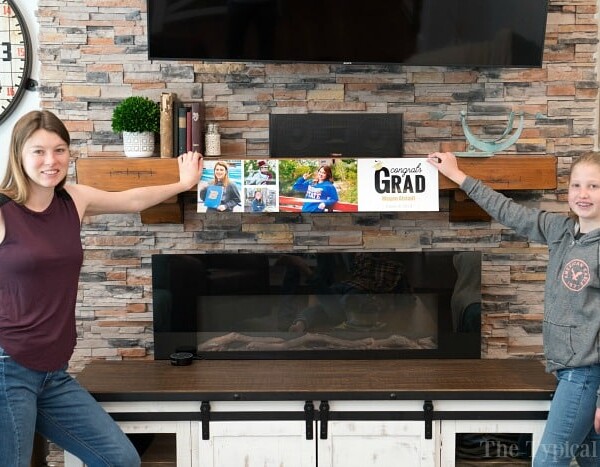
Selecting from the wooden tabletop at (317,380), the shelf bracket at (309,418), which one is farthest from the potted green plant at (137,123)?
the shelf bracket at (309,418)

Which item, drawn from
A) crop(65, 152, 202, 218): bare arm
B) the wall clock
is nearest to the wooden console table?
crop(65, 152, 202, 218): bare arm

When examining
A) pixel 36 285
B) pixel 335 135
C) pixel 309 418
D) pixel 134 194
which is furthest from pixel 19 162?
pixel 309 418

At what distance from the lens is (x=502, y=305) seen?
272 centimetres

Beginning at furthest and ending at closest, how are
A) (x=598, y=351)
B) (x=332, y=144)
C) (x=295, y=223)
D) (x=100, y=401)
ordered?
(x=295, y=223) → (x=332, y=144) → (x=100, y=401) → (x=598, y=351)

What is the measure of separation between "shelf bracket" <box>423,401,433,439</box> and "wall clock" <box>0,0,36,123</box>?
1858 mm

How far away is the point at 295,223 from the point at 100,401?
38.3 inches

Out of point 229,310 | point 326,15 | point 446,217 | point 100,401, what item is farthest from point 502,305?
point 100,401

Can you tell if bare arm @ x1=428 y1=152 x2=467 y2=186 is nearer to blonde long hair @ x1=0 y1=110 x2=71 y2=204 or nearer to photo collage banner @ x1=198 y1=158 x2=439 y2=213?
photo collage banner @ x1=198 y1=158 x2=439 y2=213

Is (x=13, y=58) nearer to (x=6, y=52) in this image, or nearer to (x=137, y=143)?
(x=6, y=52)

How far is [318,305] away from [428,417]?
24.2 inches

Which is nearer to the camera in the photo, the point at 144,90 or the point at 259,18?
the point at 259,18

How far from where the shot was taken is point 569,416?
6.75ft

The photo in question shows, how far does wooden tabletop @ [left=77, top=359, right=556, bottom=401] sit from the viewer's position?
2.28 meters

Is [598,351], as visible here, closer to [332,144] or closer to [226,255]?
[332,144]
